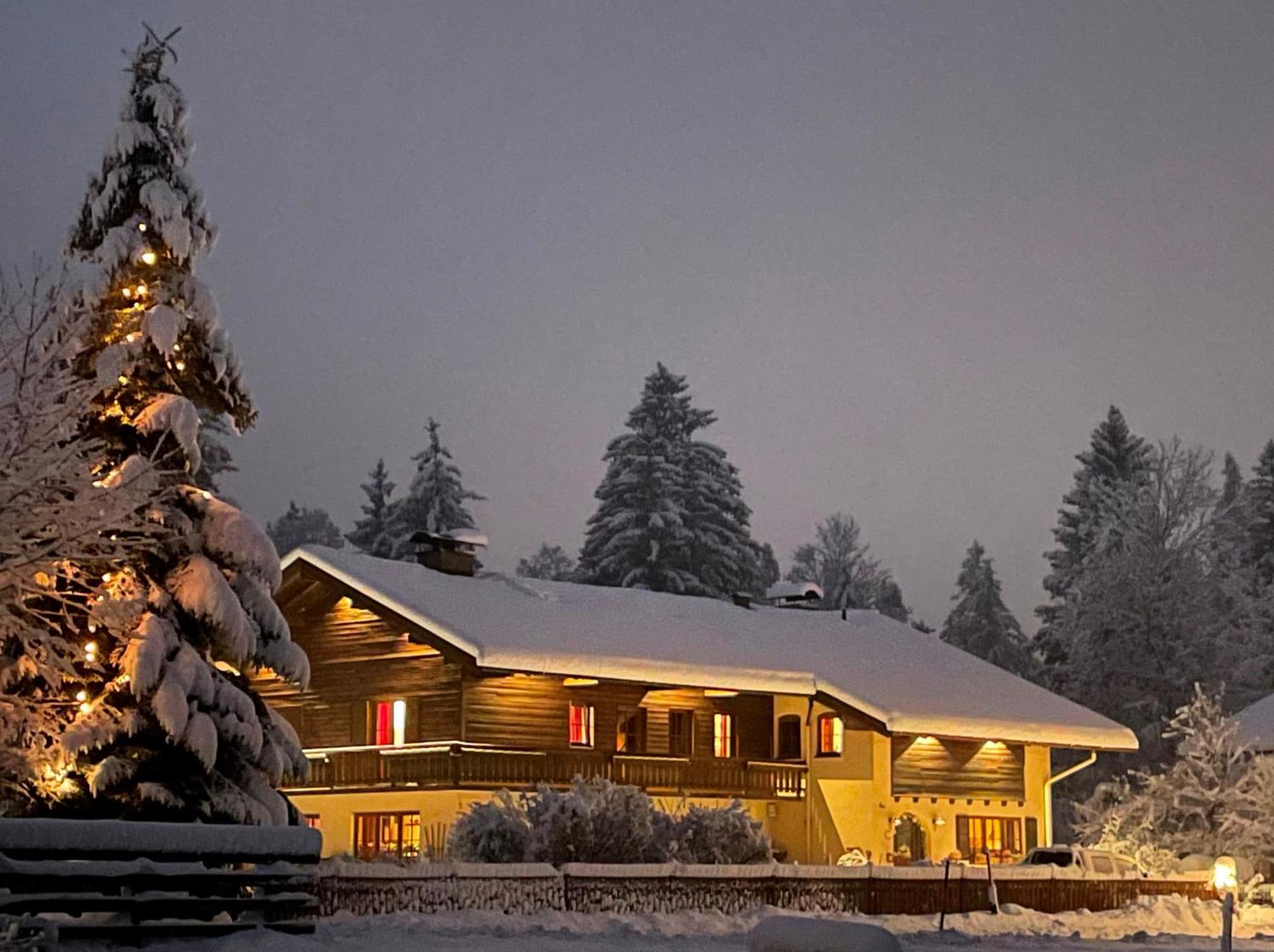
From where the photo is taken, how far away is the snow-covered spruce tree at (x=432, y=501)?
77.4 m

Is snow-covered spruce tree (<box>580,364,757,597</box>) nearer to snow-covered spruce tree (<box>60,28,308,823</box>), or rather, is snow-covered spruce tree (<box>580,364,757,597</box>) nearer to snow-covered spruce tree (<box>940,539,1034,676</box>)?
snow-covered spruce tree (<box>940,539,1034,676</box>)

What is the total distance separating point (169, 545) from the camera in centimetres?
2542

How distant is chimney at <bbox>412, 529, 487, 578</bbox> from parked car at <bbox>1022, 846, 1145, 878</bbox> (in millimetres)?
17340

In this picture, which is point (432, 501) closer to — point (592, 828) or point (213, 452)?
point (213, 452)

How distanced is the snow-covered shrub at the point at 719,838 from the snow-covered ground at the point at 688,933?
9.55 feet

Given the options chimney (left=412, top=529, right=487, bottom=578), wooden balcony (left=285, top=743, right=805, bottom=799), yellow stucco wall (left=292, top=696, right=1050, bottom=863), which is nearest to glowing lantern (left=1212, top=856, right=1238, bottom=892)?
wooden balcony (left=285, top=743, right=805, bottom=799)

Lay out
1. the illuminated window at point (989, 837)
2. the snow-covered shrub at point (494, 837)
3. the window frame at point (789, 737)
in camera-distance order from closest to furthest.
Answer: the snow-covered shrub at point (494, 837)
the window frame at point (789, 737)
the illuminated window at point (989, 837)

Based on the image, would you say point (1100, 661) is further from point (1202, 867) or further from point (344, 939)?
point (344, 939)

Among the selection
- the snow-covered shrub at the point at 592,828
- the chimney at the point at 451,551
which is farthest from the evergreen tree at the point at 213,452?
the snow-covered shrub at the point at 592,828

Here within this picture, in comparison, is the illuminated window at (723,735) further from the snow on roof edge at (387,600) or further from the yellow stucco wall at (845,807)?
the snow on roof edge at (387,600)

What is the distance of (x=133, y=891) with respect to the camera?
20.9m

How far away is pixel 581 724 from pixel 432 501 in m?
36.0

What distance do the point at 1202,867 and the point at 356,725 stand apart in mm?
20421

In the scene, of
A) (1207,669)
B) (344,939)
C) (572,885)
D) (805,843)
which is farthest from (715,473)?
(344,939)
